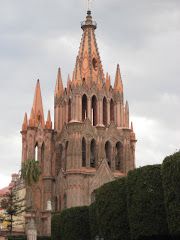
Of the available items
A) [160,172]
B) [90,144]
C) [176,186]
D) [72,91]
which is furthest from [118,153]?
[176,186]

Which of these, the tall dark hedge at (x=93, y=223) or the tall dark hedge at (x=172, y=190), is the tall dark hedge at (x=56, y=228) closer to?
the tall dark hedge at (x=93, y=223)

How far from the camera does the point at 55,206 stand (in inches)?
2322

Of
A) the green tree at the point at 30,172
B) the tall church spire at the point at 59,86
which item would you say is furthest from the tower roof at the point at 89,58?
the green tree at the point at 30,172

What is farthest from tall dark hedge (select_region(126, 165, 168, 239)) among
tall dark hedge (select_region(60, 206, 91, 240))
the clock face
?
the clock face

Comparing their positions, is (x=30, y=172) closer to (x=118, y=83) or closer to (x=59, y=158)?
(x=59, y=158)

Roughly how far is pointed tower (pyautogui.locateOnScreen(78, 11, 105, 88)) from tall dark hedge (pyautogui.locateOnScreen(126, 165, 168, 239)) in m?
32.0

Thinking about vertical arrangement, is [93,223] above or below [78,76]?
below

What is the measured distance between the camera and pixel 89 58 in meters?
63.9

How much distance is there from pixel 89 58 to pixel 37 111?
32.6 feet

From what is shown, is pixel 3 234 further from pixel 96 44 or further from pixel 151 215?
pixel 151 215

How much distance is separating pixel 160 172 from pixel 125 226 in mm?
5558

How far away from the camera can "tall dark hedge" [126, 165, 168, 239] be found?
29.5 meters

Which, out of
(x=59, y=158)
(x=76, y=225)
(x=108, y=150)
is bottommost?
(x=76, y=225)

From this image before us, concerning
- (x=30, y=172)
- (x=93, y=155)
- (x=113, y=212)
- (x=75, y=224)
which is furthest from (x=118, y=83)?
(x=113, y=212)
